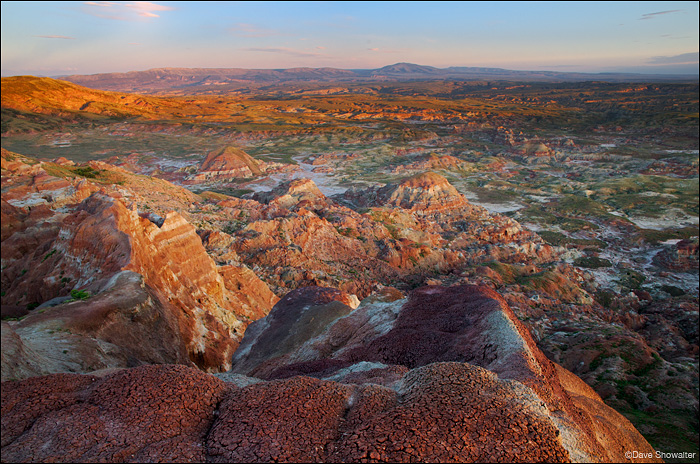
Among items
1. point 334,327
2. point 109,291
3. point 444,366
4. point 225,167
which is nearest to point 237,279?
point 334,327

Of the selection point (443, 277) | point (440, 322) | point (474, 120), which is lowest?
point (443, 277)

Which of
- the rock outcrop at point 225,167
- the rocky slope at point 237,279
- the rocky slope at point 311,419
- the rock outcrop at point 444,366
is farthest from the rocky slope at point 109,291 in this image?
the rock outcrop at point 225,167

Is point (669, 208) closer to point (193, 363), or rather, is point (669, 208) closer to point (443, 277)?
point (443, 277)

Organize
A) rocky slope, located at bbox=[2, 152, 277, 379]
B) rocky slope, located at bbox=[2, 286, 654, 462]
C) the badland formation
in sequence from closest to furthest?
rocky slope, located at bbox=[2, 286, 654, 462] → the badland formation → rocky slope, located at bbox=[2, 152, 277, 379]

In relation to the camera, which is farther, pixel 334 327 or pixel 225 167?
pixel 225 167

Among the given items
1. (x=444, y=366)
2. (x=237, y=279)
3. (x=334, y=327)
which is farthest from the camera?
(x=237, y=279)

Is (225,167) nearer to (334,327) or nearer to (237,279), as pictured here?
(237,279)

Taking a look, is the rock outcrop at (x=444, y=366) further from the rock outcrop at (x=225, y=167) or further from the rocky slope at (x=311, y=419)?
the rock outcrop at (x=225, y=167)

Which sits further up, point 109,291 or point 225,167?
point 225,167

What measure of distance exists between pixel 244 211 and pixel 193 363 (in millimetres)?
29497

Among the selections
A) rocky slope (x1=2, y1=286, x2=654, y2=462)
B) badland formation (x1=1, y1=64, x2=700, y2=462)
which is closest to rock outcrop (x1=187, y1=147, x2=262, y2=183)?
badland formation (x1=1, y1=64, x2=700, y2=462)

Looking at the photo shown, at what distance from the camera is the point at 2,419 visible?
26.0ft

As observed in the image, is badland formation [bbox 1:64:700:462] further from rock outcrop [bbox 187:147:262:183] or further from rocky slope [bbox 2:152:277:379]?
rock outcrop [bbox 187:147:262:183]

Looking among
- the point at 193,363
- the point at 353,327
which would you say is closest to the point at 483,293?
the point at 353,327
